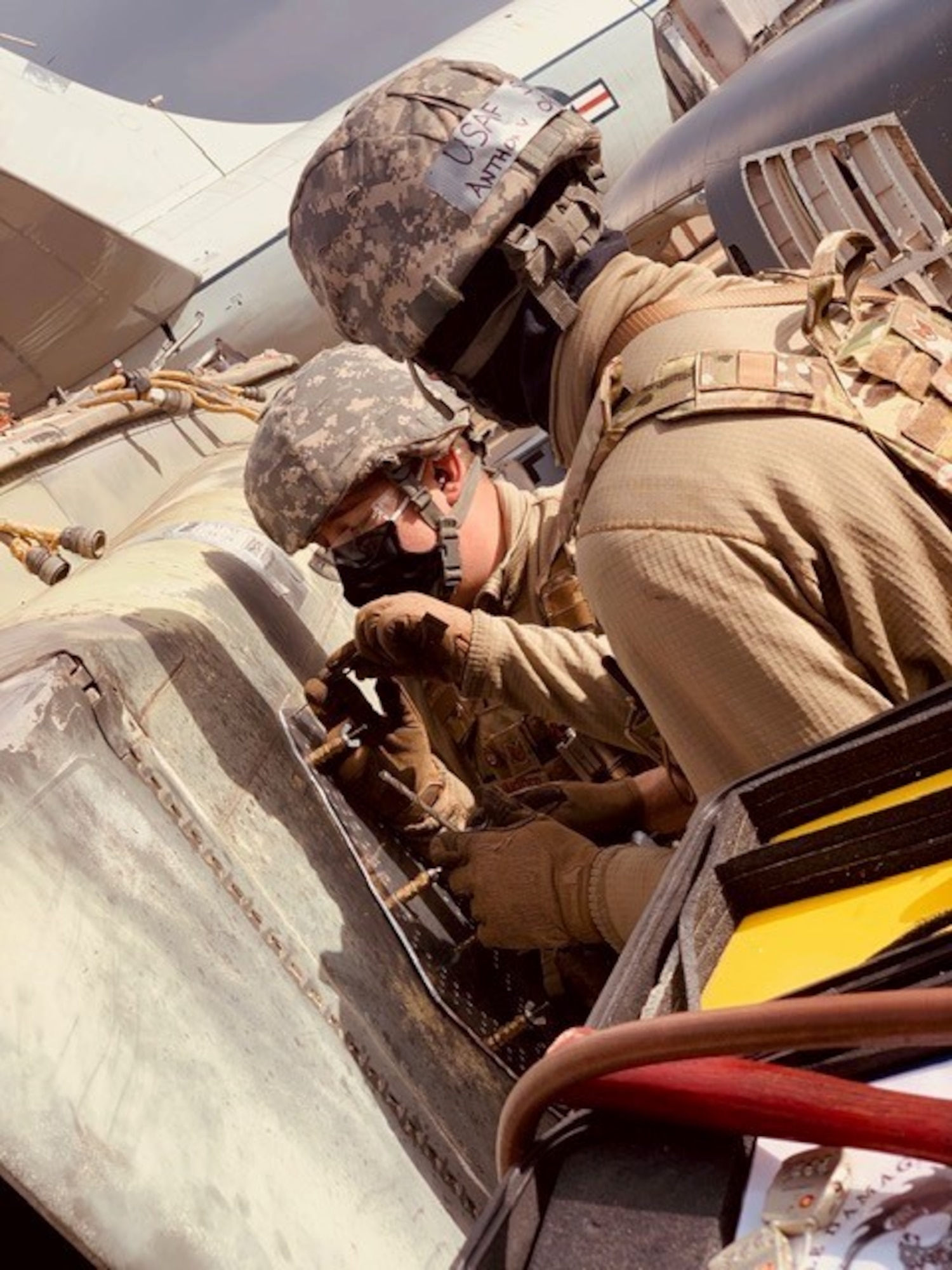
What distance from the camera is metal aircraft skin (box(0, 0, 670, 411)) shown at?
667 inches

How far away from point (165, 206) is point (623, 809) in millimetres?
18199

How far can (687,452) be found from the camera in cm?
214

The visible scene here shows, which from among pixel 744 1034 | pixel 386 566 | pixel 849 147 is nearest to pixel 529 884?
pixel 386 566

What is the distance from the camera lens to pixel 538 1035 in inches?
138

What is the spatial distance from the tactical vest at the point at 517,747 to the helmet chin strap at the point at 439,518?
0.41m

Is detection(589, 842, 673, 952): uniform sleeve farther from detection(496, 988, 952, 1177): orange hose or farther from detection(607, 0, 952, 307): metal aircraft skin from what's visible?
detection(607, 0, 952, 307): metal aircraft skin

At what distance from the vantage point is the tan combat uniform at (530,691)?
3.48m

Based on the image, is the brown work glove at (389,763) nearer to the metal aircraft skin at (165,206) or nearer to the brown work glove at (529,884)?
the brown work glove at (529,884)

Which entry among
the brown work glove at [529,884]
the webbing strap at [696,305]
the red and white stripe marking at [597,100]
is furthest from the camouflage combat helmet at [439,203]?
the red and white stripe marking at [597,100]

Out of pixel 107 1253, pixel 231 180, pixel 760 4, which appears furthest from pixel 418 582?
pixel 231 180

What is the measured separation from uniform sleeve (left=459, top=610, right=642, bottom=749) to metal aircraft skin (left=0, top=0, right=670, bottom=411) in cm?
1451

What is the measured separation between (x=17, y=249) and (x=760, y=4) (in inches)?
342

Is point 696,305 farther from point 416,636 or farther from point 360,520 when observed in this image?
point 360,520

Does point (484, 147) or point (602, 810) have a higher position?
point (484, 147)
